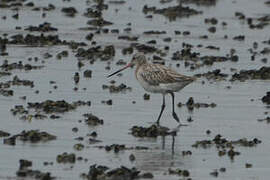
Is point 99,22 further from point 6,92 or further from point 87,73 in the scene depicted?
point 6,92

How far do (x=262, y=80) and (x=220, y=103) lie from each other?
310 centimetres

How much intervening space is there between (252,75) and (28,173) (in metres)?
10.0

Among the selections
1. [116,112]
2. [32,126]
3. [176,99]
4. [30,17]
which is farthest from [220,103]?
[30,17]

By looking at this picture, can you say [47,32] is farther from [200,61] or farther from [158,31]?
[200,61]

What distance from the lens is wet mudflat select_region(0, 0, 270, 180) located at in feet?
50.9

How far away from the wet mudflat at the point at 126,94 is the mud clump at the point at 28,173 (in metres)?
0.02

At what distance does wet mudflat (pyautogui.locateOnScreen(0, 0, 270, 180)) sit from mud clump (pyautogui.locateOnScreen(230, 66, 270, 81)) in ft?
0.08

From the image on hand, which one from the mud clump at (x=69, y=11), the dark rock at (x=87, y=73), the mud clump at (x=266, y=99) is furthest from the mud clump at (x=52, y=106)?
the mud clump at (x=69, y=11)

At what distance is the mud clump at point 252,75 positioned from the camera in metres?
23.1

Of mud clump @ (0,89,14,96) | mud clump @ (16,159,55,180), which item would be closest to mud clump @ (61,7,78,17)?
mud clump @ (0,89,14,96)

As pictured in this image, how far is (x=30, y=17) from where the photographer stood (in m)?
31.8

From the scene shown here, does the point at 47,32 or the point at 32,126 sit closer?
the point at 32,126

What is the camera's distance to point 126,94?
69.5 ft

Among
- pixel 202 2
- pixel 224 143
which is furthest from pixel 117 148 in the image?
pixel 202 2
